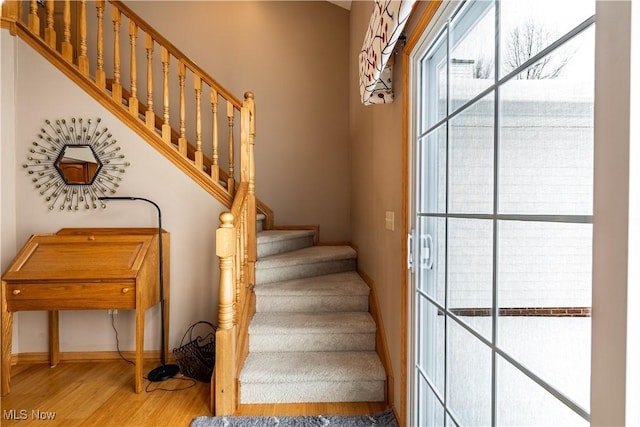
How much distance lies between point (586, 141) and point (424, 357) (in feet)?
3.67

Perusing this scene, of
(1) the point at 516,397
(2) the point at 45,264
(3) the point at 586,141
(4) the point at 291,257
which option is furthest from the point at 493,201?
(2) the point at 45,264

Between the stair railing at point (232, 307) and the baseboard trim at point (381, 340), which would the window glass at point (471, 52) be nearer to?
the stair railing at point (232, 307)

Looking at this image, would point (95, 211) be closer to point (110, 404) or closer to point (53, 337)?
point (53, 337)

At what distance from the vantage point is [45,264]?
2057 millimetres

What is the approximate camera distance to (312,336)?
6.78ft

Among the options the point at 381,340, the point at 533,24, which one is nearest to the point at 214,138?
the point at 381,340

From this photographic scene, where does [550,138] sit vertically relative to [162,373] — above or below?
above

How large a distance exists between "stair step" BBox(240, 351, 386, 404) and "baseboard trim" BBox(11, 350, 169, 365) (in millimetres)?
906

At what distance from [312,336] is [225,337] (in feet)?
1.86

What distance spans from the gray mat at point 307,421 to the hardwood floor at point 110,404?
61mm

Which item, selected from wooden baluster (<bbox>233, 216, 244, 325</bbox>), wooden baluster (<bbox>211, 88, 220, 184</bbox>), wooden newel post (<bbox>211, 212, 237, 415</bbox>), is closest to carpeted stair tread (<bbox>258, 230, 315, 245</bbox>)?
wooden baluster (<bbox>233, 216, 244, 325</bbox>)

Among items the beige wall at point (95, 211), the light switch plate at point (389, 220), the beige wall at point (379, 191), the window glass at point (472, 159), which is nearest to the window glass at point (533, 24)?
the window glass at point (472, 159)

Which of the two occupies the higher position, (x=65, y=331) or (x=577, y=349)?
(x=577, y=349)

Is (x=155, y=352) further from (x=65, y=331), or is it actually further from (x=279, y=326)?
(x=279, y=326)
